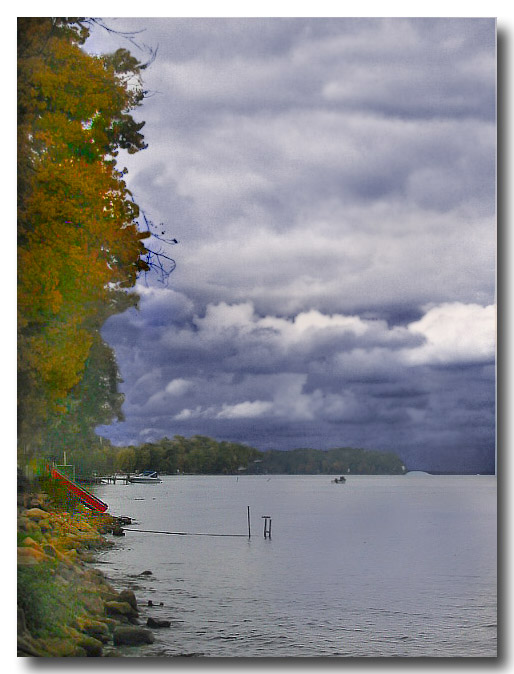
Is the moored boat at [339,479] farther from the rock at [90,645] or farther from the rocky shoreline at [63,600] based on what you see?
the rock at [90,645]

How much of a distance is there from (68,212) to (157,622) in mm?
2686

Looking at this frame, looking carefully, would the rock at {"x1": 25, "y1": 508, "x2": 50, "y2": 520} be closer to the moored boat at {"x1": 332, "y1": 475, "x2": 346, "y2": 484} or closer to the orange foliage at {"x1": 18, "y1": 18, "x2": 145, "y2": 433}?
the orange foliage at {"x1": 18, "y1": 18, "x2": 145, "y2": 433}

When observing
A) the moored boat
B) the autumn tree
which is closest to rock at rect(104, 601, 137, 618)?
the autumn tree

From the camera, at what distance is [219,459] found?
5.41 meters

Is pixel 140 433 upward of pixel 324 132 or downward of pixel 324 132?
downward

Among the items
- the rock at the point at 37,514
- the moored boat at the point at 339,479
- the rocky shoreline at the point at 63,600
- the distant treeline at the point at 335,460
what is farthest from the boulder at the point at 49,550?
the moored boat at the point at 339,479

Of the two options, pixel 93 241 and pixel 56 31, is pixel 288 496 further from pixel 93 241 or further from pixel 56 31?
pixel 56 31

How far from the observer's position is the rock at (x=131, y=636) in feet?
16.3

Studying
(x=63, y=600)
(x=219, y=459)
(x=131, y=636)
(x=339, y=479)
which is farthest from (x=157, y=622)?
(x=339, y=479)

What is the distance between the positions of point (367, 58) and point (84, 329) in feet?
8.24

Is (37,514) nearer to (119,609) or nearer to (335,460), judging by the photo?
(119,609)

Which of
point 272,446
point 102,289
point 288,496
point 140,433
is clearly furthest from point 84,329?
point 288,496

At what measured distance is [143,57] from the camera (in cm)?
522
